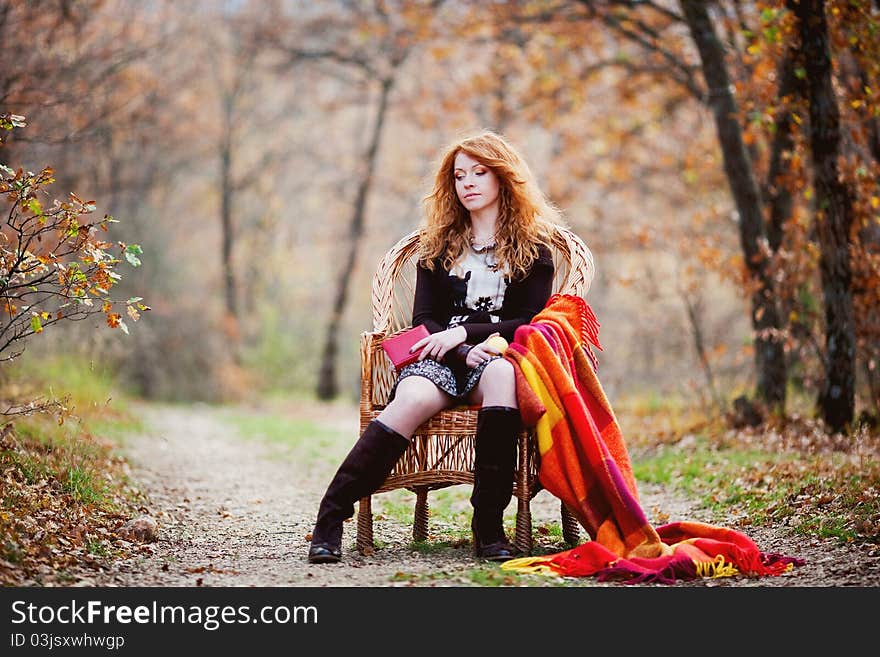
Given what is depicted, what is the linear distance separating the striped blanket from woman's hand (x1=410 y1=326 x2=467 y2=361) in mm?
234

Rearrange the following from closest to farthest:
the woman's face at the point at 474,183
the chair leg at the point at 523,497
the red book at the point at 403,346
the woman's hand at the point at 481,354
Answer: the chair leg at the point at 523,497 → the woman's hand at the point at 481,354 → the red book at the point at 403,346 → the woman's face at the point at 474,183

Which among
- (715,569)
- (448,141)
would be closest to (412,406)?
(715,569)

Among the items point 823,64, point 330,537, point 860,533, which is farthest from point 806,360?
point 330,537

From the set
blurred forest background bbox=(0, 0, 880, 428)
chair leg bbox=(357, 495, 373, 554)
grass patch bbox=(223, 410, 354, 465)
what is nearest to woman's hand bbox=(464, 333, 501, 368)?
chair leg bbox=(357, 495, 373, 554)

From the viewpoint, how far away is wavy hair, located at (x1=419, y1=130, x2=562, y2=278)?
4.08 metres

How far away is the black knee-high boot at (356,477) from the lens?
3.60 meters

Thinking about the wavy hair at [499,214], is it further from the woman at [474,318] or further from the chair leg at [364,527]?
the chair leg at [364,527]

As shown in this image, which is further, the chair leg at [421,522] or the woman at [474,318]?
the chair leg at [421,522]

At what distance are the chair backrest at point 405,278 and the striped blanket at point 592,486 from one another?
1.07 feet

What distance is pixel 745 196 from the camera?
7.47 m

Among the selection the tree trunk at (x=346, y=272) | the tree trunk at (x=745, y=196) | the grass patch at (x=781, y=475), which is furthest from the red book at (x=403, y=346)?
the tree trunk at (x=346, y=272)
